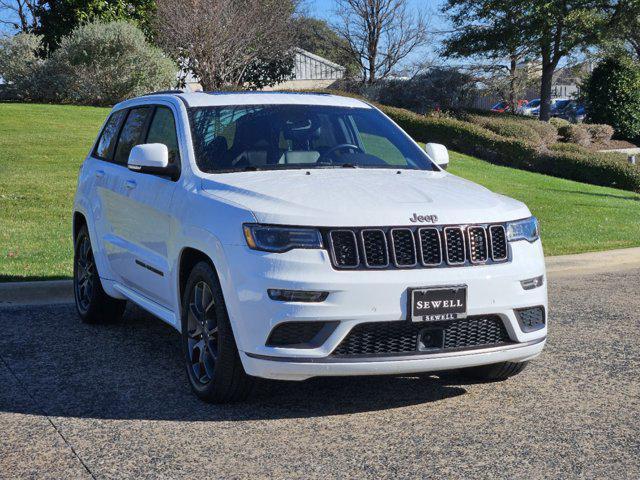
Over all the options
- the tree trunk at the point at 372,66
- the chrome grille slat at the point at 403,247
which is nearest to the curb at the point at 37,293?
the chrome grille slat at the point at 403,247

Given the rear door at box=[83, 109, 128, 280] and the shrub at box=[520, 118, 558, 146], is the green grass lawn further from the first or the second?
the shrub at box=[520, 118, 558, 146]

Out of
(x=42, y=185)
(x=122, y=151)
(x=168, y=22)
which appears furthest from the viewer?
(x=168, y=22)

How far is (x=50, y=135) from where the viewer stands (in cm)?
2238

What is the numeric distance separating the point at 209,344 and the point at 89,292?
259cm

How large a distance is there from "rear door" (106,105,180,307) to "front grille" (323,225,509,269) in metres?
1.34

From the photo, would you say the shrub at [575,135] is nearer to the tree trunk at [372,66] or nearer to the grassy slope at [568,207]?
the grassy slope at [568,207]

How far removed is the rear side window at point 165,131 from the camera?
21.6 ft

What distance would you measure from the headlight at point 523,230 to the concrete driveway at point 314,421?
949 millimetres

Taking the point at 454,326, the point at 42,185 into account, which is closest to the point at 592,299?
the point at 454,326

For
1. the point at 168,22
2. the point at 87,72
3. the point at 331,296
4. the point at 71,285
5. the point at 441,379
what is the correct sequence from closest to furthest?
the point at 331,296, the point at 441,379, the point at 71,285, the point at 87,72, the point at 168,22

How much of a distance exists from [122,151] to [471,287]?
338cm

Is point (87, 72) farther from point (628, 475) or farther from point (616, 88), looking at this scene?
point (628, 475)

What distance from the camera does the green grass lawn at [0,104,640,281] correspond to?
11203 millimetres

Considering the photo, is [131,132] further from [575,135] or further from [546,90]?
[546,90]
